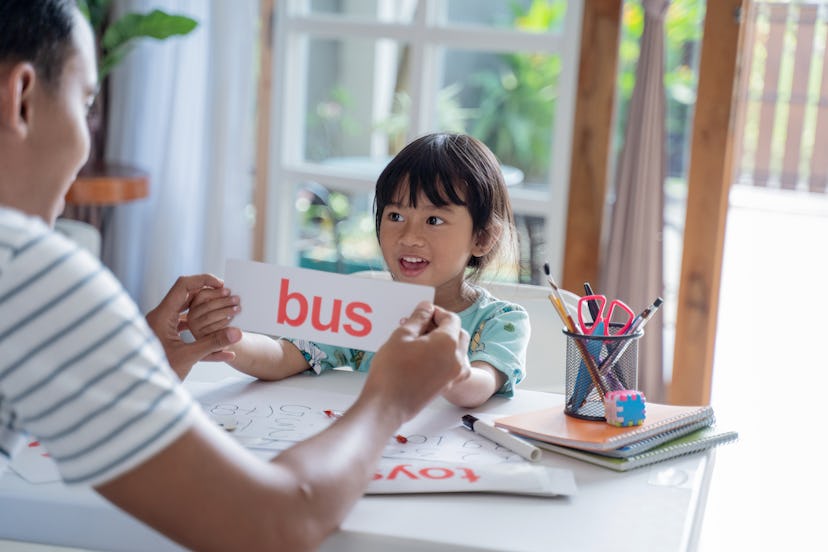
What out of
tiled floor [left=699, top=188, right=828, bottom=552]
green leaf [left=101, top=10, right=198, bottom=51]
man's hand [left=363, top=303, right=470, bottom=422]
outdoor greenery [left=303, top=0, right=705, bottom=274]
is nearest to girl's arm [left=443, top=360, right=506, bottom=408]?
man's hand [left=363, top=303, right=470, bottom=422]

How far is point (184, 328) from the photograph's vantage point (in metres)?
1.35

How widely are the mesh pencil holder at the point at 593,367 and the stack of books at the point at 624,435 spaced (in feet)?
0.07

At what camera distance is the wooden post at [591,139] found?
2818 millimetres

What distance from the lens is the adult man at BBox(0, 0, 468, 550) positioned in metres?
0.75

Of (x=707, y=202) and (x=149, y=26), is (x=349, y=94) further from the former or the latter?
(x=707, y=202)

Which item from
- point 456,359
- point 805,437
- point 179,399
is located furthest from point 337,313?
point 805,437

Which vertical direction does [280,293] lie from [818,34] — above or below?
below

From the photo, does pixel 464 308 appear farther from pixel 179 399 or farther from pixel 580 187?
pixel 580 187

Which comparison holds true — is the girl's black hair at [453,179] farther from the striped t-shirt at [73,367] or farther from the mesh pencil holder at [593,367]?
the striped t-shirt at [73,367]

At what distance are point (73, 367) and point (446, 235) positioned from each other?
0.92 meters

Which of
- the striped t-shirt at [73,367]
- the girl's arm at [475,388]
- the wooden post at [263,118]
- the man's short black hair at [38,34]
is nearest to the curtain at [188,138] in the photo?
the wooden post at [263,118]

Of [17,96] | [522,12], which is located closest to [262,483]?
[17,96]

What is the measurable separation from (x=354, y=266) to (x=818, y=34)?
2.36 m

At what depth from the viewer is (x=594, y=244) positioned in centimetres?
293
